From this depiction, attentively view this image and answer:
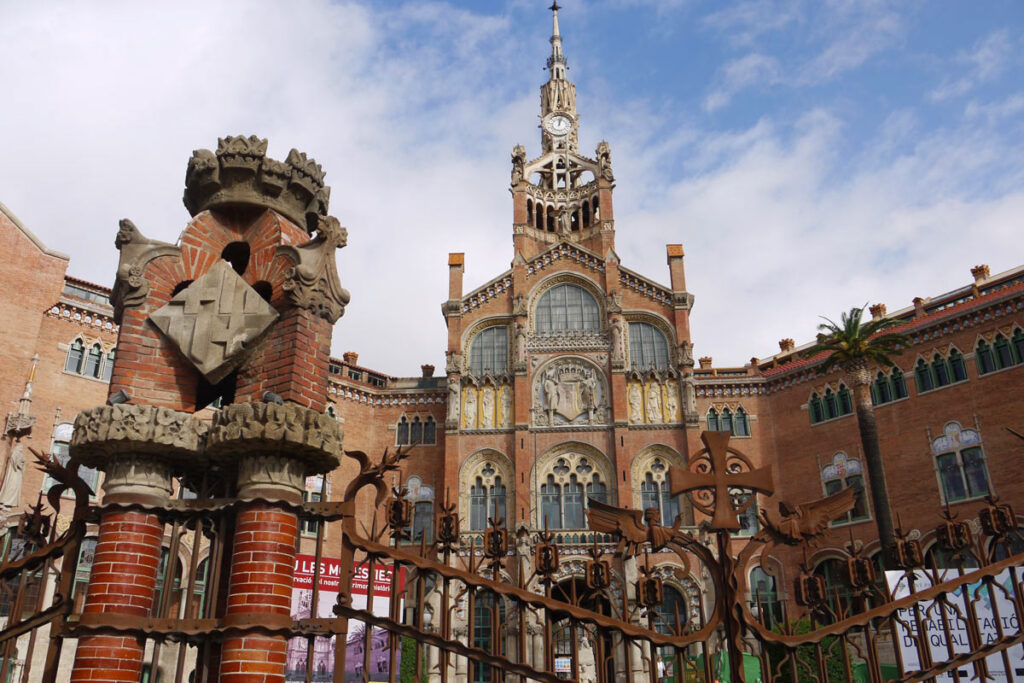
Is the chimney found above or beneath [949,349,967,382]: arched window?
above

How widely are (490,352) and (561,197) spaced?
39.4 ft

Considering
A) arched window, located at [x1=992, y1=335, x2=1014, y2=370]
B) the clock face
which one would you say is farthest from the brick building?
the clock face

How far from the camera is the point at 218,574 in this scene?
6.25 meters

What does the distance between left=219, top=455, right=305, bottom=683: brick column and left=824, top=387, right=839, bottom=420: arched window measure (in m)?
34.8

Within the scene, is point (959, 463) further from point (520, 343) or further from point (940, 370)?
point (520, 343)

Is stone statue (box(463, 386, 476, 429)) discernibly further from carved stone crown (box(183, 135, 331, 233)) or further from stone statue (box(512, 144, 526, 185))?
carved stone crown (box(183, 135, 331, 233))

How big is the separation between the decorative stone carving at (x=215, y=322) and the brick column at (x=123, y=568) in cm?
92

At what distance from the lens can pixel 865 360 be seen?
109ft

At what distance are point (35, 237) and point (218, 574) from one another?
1140 inches

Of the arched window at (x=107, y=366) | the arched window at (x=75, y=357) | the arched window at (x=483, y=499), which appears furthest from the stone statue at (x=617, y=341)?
the arched window at (x=75, y=357)

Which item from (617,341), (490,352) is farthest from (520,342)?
(617,341)

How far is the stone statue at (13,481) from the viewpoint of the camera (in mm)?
26312

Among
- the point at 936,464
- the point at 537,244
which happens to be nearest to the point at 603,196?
the point at 537,244

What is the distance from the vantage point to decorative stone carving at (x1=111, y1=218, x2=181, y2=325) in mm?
Answer: 6854
